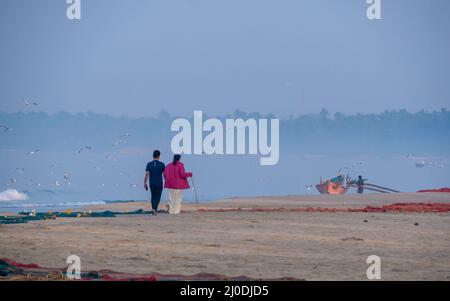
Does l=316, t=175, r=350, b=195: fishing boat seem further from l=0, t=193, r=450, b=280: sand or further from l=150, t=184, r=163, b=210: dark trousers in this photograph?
l=150, t=184, r=163, b=210: dark trousers

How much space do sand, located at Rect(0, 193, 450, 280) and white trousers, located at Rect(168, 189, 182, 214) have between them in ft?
0.91

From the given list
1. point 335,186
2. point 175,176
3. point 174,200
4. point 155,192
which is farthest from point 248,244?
point 335,186

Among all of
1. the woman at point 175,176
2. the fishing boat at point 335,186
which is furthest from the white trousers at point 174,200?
the fishing boat at point 335,186

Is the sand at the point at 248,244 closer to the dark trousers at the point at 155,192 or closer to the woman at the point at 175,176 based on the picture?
the dark trousers at the point at 155,192

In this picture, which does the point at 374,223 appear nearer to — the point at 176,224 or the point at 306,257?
the point at 176,224

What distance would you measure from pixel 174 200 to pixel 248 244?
8.60 meters

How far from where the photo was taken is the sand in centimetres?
1970

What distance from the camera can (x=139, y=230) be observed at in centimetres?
2675

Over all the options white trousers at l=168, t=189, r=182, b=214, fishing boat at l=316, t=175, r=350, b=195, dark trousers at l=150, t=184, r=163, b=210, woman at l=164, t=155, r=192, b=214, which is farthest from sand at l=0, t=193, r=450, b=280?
fishing boat at l=316, t=175, r=350, b=195

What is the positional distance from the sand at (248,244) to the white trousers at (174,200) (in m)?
0.28

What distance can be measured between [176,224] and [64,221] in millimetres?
3490
